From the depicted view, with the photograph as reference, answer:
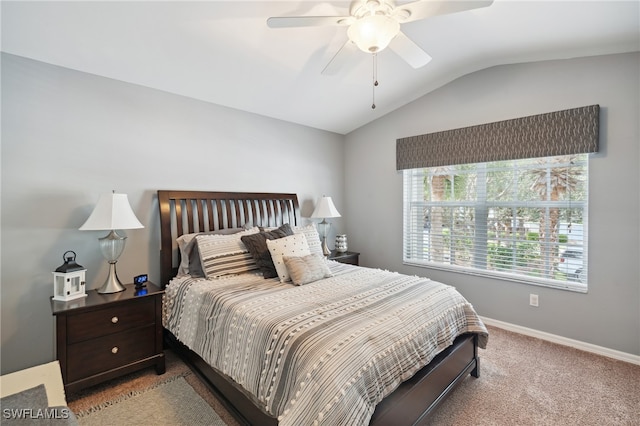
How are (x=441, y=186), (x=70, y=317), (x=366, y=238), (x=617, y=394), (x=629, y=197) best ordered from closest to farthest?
(x=70, y=317), (x=617, y=394), (x=629, y=197), (x=441, y=186), (x=366, y=238)

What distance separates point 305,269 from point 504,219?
2295 mm

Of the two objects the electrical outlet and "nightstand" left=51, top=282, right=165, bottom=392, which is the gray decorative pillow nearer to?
"nightstand" left=51, top=282, right=165, bottom=392

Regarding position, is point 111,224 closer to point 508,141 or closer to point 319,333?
point 319,333

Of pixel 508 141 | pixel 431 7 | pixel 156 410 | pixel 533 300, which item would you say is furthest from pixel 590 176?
pixel 156 410

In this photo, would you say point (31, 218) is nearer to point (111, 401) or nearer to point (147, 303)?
point (147, 303)

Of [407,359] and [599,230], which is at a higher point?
[599,230]

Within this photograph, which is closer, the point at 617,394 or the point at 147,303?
the point at 617,394

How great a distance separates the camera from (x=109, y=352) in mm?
2119

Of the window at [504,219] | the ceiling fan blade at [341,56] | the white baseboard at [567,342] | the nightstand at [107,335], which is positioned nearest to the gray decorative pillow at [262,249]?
the nightstand at [107,335]

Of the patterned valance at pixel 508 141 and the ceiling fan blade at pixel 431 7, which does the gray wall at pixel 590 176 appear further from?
the ceiling fan blade at pixel 431 7

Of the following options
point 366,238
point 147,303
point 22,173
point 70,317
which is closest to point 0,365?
point 70,317

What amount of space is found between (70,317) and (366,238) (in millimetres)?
3334

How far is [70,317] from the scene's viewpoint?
1937 mm

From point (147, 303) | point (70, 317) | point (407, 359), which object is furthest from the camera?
point (147, 303)
